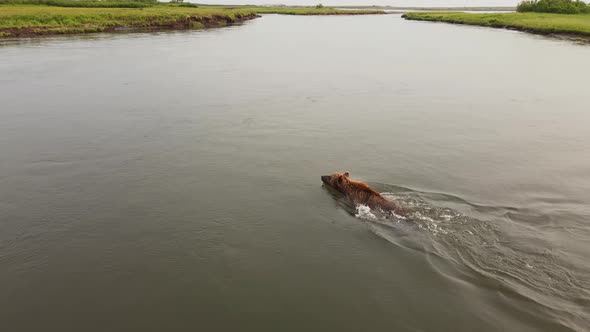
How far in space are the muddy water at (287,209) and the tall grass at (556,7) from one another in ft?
233

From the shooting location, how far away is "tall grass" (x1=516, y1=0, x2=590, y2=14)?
8076cm

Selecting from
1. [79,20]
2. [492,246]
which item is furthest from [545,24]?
[79,20]

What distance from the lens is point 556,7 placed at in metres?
84.1

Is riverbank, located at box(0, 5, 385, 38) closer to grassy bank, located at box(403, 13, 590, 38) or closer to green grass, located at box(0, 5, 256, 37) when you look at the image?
green grass, located at box(0, 5, 256, 37)

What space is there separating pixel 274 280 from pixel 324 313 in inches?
52.5

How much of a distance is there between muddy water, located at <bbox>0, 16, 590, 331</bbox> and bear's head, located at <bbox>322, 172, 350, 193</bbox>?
33 centimetres

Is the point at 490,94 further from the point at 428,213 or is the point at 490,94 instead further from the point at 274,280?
the point at 274,280

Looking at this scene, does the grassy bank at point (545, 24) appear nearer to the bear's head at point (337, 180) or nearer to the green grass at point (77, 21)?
the green grass at point (77, 21)

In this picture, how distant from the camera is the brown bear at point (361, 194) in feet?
35.2

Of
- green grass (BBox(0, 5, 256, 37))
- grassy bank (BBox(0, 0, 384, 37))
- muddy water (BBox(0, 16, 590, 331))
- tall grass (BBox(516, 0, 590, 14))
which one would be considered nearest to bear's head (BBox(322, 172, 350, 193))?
A: muddy water (BBox(0, 16, 590, 331))

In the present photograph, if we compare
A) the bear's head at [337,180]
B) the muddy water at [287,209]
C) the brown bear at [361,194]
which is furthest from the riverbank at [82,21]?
A: the brown bear at [361,194]

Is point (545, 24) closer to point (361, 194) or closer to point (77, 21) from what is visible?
point (361, 194)

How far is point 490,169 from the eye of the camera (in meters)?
13.8

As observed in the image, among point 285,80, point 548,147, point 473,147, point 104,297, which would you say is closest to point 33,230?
point 104,297
